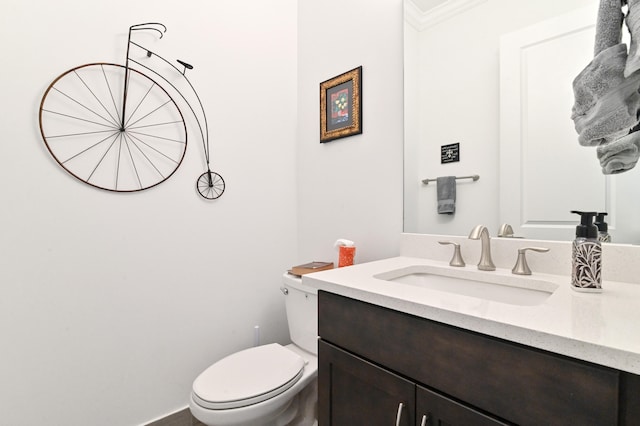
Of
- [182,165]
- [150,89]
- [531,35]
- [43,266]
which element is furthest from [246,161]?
[531,35]

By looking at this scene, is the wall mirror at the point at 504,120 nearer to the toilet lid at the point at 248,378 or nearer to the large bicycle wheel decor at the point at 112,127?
the toilet lid at the point at 248,378

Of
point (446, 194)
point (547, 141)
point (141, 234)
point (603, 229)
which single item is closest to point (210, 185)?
point (141, 234)

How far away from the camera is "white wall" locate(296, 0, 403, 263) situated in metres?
1.30

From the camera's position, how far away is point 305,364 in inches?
47.1

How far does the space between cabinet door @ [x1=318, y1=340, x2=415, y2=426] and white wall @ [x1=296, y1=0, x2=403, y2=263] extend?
25.2 inches

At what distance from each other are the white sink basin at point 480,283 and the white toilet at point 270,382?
0.45m

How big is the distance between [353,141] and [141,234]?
1092 mm

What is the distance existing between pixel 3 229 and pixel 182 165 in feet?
2.15

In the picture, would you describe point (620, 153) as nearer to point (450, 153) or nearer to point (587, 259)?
point (587, 259)

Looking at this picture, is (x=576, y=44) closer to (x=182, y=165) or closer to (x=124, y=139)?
(x=182, y=165)

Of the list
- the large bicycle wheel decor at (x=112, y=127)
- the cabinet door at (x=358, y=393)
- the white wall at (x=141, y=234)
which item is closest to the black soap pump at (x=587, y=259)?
the cabinet door at (x=358, y=393)

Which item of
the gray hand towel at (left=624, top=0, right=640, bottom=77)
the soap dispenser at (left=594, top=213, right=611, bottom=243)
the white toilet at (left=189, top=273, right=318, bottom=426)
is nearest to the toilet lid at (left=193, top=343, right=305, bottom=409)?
the white toilet at (left=189, top=273, right=318, bottom=426)

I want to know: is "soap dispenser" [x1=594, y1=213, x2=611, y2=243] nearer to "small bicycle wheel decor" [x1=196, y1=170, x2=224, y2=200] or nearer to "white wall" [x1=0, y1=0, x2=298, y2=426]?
"white wall" [x1=0, y1=0, x2=298, y2=426]

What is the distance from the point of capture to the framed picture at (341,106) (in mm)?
1430
